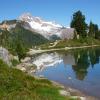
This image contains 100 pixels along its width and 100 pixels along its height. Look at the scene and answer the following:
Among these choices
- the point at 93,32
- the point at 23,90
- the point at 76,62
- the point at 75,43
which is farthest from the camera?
the point at 93,32

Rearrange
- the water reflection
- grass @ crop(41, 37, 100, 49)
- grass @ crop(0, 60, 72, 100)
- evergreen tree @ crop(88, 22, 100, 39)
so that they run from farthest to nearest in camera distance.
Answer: evergreen tree @ crop(88, 22, 100, 39) < grass @ crop(41, 37, 100, 49) < the water reflection < grass @ crop(0, 60, 72, 100)

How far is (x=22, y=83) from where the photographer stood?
3350cm

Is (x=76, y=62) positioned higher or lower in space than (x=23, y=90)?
higher

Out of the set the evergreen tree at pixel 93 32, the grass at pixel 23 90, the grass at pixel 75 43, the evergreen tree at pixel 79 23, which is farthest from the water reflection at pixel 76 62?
the evergreen tree at pixel 93 32

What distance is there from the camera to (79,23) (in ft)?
563

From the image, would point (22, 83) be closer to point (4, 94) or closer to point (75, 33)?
point (4, 94)

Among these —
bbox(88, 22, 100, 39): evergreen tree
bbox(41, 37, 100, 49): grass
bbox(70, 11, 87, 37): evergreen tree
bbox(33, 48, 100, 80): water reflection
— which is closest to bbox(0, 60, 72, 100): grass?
bbox(33, 48, 100, 80): water reflection

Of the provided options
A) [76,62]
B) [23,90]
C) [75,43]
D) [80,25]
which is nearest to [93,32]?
[80,25]

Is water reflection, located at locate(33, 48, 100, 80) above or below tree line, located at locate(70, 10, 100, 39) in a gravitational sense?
below

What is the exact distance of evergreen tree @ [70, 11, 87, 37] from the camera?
170 metres

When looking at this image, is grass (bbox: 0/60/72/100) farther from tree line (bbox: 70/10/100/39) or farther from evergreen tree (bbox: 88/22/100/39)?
A: evergreen tree (bbox: 88/22/100/39)

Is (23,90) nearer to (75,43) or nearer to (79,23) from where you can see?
(75,43)

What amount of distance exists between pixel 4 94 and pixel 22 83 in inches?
208

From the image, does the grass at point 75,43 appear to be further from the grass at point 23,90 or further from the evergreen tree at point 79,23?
the grass at point 23,90
